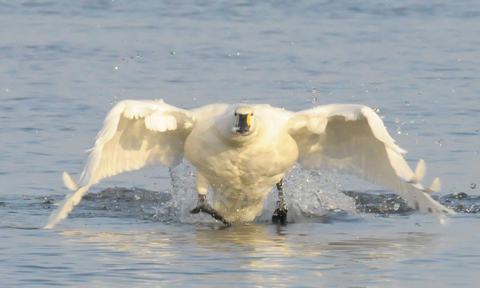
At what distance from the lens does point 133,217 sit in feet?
34.5

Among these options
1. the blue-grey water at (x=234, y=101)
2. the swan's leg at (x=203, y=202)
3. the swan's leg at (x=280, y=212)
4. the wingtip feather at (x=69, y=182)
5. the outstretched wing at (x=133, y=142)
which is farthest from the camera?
the swan's leg at (x=280, y=212)

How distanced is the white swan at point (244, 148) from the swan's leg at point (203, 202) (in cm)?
1

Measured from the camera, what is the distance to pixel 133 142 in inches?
396

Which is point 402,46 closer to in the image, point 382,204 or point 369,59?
point 369,59

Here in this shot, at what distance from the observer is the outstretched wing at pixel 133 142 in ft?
28.6

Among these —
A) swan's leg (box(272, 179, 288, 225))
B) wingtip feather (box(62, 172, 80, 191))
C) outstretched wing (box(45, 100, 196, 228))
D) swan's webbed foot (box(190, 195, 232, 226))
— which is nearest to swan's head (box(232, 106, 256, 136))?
outstretched wing (box(45, 100, 196, 228))

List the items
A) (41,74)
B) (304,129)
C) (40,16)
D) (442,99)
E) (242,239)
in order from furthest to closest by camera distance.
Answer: (40,16) < (41,74) < (442,99) < (304,129) < (242,239)

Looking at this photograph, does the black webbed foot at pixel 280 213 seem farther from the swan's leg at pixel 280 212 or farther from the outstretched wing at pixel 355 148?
the outstretched wing at pixel 355 148

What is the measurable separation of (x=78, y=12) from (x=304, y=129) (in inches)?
523

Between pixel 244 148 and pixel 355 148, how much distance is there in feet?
4.50

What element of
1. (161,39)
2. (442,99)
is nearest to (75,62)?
(161,39)

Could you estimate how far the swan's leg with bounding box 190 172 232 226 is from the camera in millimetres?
10250

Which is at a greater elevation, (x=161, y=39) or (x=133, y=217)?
(x=161, y=39)

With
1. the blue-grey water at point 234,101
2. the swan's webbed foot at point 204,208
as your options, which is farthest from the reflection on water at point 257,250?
the swan's webbed foot at point 204,208
